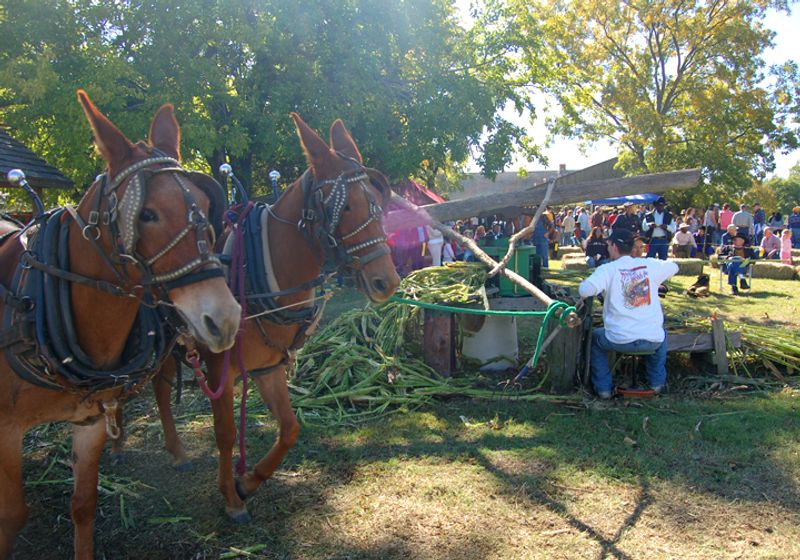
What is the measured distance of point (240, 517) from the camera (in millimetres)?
3572

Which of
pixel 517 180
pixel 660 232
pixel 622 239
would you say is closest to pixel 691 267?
pixel 660 232

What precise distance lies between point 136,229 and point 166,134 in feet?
2.36

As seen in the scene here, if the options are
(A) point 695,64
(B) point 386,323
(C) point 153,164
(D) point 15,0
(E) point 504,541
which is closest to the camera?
(C) point 153,164

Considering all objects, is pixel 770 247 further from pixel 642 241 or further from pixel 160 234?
pixel 160 234

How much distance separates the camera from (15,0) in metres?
9.23

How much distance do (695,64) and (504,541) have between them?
29103 mm

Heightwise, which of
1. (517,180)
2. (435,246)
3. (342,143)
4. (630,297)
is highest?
(517,180)

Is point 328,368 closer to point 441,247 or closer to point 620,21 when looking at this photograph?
point 441,247

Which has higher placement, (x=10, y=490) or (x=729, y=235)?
(x=729, y=235)

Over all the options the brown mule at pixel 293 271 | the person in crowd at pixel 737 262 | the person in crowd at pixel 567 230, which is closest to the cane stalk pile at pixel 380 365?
the brown mule at pixel 293 271

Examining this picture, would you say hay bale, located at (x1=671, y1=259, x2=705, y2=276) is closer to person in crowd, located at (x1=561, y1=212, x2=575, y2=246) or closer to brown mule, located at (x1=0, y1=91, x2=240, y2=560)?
person in crowd, located at (x1=561, y1=212, x2=575, y2=246)

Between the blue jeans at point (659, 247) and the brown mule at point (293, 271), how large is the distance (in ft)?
41.2

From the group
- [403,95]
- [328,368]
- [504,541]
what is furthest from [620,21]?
[504,541]

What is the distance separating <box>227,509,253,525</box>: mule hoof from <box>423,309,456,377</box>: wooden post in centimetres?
293
